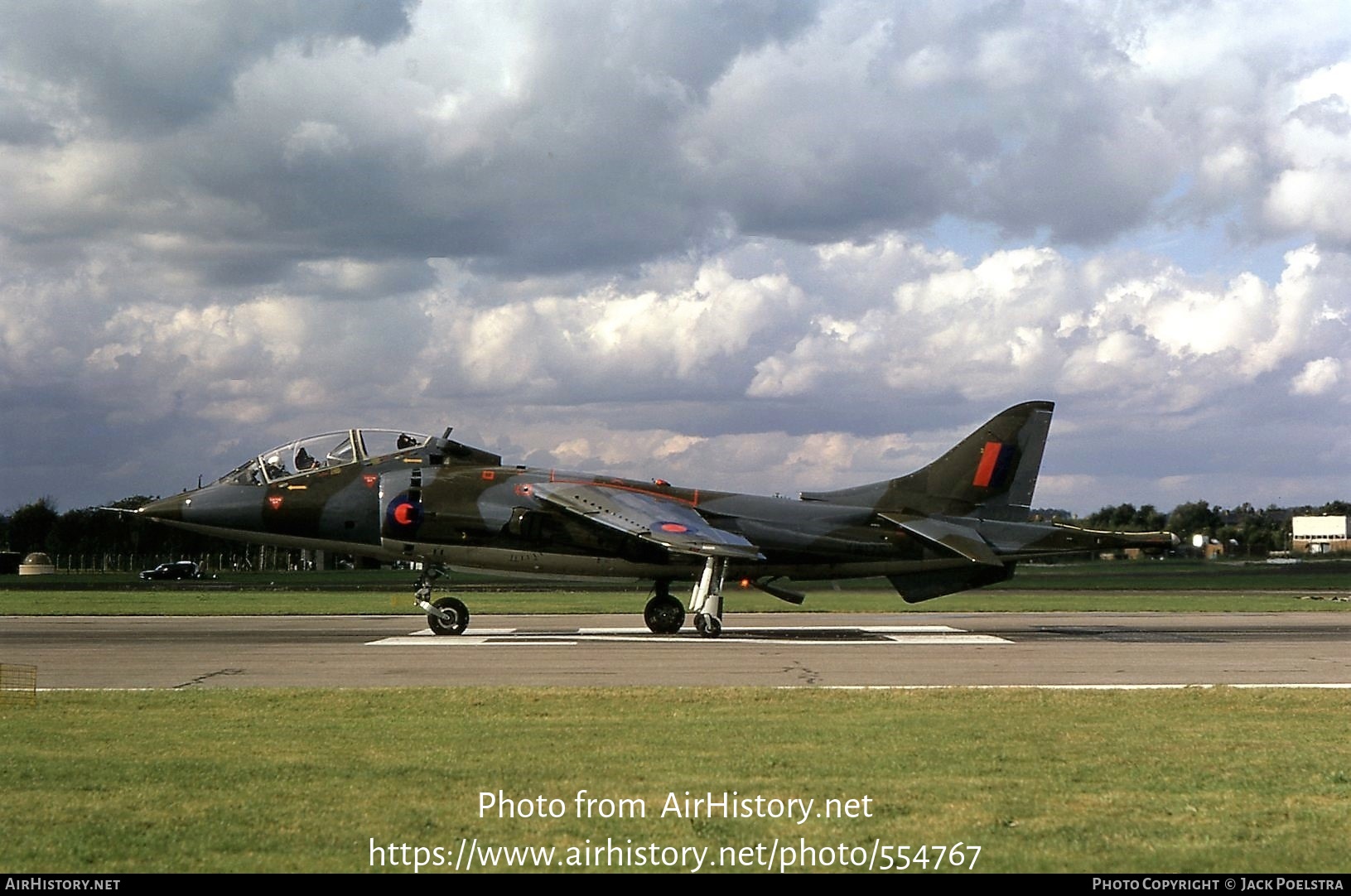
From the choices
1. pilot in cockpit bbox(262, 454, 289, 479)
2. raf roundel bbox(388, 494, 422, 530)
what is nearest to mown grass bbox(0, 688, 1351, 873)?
raf roundel bbox(388, 494, 422, 530)

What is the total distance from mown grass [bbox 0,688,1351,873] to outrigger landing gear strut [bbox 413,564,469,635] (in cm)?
1175

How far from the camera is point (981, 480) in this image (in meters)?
30.2

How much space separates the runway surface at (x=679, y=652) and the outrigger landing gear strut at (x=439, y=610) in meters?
0.35

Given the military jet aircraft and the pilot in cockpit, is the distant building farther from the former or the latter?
the pilot in cockpit

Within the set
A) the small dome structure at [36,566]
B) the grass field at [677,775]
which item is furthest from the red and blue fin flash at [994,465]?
the small dome structure at [36,566]

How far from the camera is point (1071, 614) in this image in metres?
37.6

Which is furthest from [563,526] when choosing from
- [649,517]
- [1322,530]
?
[1322,530]

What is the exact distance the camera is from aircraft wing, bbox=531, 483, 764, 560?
84.1 feet

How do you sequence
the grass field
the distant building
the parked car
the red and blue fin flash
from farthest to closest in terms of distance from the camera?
the distant building → the parked car → the red and blue fin flash → the grass field

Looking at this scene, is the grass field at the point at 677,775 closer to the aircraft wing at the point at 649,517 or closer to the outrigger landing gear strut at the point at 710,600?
the aircraft wing at the point at 649,517

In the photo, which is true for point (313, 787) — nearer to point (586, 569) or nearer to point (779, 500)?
point (586, 569)

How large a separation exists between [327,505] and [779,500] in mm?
10153

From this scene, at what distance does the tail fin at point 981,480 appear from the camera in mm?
30219

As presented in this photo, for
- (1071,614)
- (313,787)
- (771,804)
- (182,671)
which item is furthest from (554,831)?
(1071,614)
